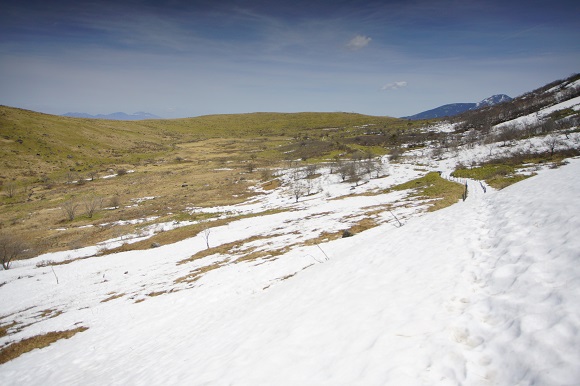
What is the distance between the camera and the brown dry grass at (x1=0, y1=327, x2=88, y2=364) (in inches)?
479

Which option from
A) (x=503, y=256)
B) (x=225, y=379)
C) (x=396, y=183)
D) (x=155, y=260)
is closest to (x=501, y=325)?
(x=503, y=256)

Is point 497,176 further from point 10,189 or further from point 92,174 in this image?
point 10,189

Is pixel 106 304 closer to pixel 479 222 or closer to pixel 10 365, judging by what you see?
pixel 10 365

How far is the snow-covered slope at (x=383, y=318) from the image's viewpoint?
398 cm

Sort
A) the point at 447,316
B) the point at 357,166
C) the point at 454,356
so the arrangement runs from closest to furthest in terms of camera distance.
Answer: the point at 454,356 < the point at 447,316 < the point at 357,166

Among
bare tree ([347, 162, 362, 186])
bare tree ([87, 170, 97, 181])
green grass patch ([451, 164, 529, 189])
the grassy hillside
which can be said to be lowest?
green grass patch ([451, 164, 529, 189])

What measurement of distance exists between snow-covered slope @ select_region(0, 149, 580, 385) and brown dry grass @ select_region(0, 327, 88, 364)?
586 mm

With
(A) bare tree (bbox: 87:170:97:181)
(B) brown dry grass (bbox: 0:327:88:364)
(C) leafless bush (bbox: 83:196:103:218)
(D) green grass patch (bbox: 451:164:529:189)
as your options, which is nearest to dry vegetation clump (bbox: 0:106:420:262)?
(A) bare tree (bbox: 87:170:97:181)

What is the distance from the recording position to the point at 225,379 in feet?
17.9

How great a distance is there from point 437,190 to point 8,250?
4176 cm

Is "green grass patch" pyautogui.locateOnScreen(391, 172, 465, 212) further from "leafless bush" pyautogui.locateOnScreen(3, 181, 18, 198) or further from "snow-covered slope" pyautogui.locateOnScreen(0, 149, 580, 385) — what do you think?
"leafless bush" pyautogui.locateOnScreen(3, 181, 18, 198)

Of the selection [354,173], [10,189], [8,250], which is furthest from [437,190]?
[10,189]

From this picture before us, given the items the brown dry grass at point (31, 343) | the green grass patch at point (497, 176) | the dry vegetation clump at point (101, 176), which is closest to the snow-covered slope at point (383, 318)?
the brown dry grass at point (31, 343)

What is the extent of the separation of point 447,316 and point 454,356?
1056mm
